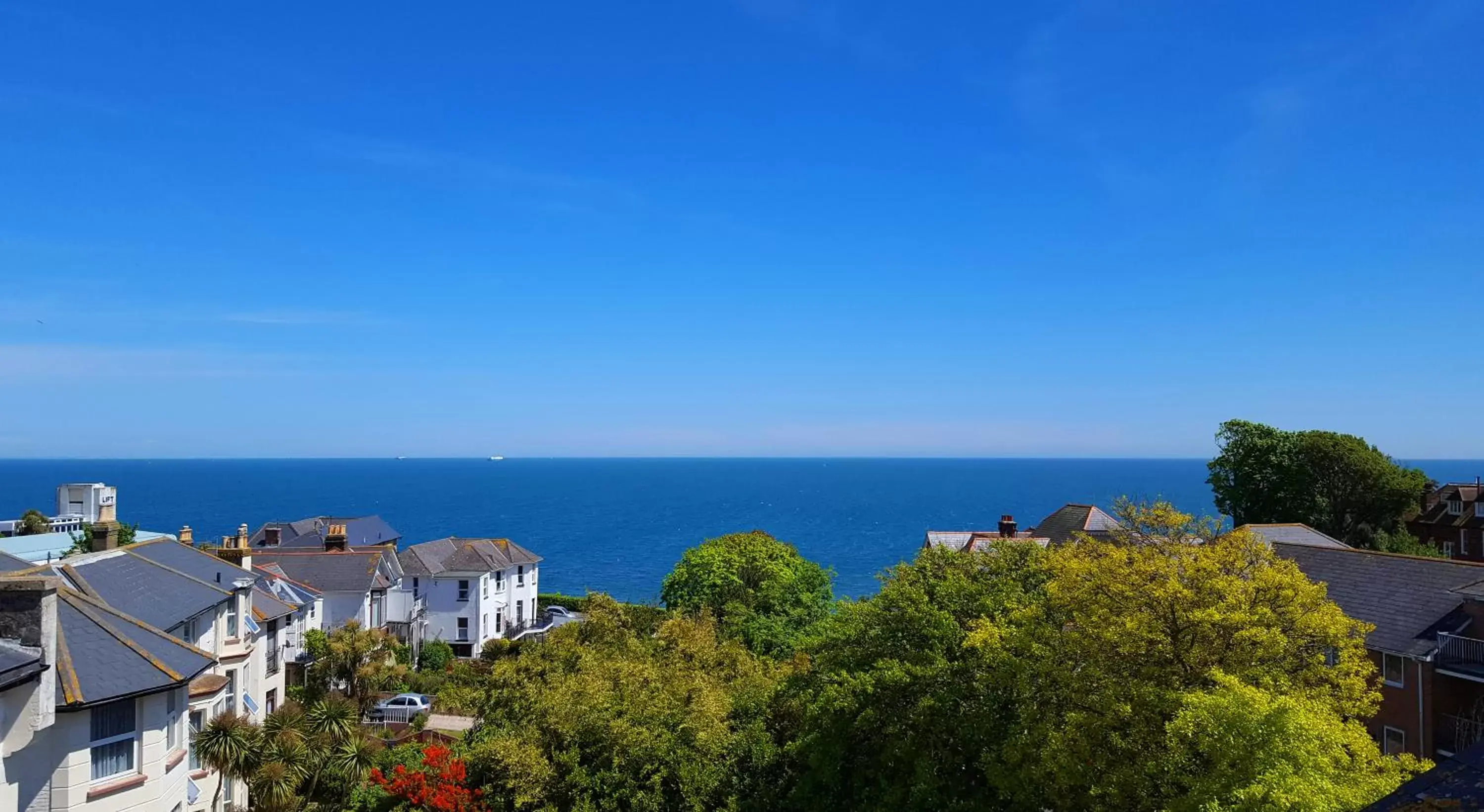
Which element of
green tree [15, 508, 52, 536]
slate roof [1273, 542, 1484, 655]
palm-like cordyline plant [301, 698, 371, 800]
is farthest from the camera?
green tree [15, 508, 52, 536]

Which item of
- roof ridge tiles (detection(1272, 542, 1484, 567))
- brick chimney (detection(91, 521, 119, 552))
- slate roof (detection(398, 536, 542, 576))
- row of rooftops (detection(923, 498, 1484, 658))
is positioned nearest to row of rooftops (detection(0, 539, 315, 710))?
brick chimney (detection(91, 521, 119, 552))

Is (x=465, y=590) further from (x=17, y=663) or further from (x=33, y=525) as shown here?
(x=17, y=663)

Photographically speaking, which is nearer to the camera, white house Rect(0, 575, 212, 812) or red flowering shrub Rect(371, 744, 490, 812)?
white house Rect(0, 575, 212, 812)

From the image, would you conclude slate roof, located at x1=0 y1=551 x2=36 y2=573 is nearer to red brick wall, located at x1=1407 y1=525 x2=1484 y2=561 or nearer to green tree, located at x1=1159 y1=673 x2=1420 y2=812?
green tree, located at x1=1159 y1=673 x2=1420 y2=812

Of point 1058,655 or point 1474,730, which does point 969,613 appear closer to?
point 1058,655

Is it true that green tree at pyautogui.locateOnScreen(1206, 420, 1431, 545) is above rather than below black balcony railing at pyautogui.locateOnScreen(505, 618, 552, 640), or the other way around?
above

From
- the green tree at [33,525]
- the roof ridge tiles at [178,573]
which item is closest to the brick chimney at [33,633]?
the roof ridge tiles at [178,573]

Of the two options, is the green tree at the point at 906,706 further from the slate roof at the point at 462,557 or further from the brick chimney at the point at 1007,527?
the slate roof at the point at 462,557
